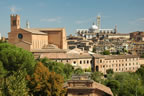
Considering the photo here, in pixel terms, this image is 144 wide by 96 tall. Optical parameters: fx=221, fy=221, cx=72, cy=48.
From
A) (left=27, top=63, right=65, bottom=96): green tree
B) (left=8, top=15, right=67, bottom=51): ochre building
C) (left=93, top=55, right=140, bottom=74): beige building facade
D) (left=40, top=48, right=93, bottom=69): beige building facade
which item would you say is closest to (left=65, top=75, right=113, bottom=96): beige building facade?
(left=27, top=63, right=65, bottom=96): green tree

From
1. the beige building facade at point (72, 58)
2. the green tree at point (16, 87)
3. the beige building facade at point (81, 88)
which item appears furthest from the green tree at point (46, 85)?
the beige building facade at point (72, 58)

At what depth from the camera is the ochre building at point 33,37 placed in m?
50.5

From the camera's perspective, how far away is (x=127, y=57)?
5634 centimetres

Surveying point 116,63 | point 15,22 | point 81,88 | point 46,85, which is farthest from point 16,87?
point 116,63


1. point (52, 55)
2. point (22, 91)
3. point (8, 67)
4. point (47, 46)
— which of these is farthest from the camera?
point (47, 46)

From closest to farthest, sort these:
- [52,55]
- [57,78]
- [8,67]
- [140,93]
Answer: [57,78] → [140,93] → [8,67] → [52,55]

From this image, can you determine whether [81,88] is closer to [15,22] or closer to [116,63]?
[116,63]

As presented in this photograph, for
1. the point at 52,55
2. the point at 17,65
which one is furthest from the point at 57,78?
the point at 52,55

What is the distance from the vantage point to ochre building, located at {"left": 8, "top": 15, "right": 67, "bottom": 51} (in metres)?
50.5

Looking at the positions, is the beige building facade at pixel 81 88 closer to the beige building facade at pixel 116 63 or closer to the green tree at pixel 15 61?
the green tree at pixel 15 61

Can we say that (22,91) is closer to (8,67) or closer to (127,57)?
(8,67)

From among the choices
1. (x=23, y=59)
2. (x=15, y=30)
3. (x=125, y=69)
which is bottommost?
(x=125, y=69)

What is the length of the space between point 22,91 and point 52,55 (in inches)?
1183

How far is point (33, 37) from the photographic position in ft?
168
